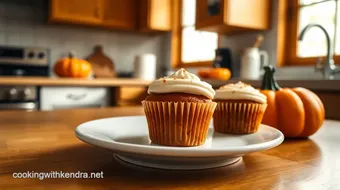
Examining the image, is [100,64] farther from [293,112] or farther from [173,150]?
[173,150]

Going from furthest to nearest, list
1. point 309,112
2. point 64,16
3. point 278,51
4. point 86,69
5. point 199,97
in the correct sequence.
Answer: point 64,16
point 86,69
point 278,51
point 309,112
point 199,97

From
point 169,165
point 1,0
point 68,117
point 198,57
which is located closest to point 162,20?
point 198,57

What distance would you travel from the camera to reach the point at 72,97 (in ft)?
7.93

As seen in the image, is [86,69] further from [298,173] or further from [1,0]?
[298,173]

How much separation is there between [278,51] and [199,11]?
2.45ft

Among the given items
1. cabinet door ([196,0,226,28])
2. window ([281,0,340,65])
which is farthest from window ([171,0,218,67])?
window ([281,0,340,65])

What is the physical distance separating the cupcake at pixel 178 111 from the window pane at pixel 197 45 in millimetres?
2585

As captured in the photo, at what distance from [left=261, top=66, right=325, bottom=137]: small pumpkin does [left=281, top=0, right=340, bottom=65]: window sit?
1.53 metres

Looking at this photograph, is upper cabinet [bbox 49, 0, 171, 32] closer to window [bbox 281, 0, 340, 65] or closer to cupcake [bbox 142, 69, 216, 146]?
window [bbox 281, 0, 340, 65]

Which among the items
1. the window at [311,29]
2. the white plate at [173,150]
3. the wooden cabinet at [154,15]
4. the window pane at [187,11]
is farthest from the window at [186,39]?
the white plate at [173,150]

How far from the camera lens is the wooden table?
1.15ft

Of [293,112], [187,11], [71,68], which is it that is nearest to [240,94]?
[293,112]

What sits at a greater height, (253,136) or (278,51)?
(278,51)

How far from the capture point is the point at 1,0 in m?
2.78
